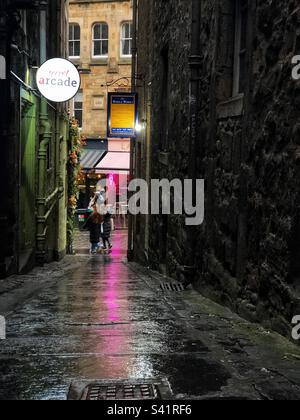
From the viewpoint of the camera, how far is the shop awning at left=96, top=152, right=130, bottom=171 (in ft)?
93.1

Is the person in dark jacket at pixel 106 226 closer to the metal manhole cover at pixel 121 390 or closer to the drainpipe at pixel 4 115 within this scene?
the drainpipe at pixel 4 115

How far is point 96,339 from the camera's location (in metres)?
4.79

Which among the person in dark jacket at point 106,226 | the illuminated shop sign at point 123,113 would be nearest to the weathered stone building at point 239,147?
the illuminated shop sign at point 123,113

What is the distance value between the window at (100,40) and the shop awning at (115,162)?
597cm

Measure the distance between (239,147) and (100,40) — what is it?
26.4 metres

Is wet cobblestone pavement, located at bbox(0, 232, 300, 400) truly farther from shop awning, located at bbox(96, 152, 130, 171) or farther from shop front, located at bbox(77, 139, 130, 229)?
shop front, located at bbox(77, 139, 130, 229)

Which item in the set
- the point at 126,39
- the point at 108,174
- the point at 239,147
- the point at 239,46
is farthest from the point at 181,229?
the point at 126,39

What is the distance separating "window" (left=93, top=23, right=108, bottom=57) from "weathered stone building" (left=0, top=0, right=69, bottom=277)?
48.4ft

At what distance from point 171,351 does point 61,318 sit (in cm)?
183

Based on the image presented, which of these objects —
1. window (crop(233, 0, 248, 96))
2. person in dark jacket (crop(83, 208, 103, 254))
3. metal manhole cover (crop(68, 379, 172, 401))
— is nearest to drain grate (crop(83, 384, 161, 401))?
metal manhole cover (crop(68, 379, 172, 401))

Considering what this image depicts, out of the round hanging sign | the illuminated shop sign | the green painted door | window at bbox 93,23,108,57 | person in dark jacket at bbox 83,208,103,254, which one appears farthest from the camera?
window at bbox 93,23,108,57

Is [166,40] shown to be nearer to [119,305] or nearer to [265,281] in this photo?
[119,305]

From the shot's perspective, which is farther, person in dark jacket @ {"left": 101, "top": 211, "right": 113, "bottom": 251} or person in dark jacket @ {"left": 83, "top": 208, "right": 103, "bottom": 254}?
person in dark jacket @ {"left": 101, "top": 211, "right": 113, "bottom": 251}

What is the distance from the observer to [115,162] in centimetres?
2892
